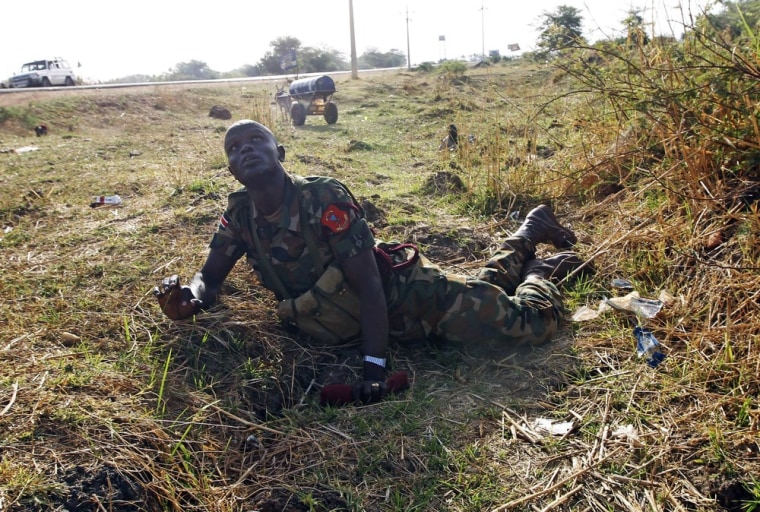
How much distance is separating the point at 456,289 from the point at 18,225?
10.6ft

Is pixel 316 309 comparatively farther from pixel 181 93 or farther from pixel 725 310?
pixel 181 93

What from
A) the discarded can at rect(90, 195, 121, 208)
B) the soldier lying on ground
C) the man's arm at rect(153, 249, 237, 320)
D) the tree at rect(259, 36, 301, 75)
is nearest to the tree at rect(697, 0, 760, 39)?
the soldier lying on ground

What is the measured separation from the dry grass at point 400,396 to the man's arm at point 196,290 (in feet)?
0.34

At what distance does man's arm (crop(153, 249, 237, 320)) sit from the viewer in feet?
8.43

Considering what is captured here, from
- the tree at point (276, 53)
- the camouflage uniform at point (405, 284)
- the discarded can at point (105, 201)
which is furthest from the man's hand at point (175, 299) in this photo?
the tree at point (276, 53)

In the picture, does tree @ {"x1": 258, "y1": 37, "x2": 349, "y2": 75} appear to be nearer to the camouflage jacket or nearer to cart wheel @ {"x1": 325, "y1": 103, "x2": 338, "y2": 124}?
cart wheel @ {"x1": 325, "y1": 103, "x2": 338, "y2": 124}

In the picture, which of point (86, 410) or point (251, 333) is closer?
point (86, 410)

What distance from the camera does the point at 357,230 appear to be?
8.29ft

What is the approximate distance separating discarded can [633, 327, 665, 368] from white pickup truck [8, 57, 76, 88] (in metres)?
23.1

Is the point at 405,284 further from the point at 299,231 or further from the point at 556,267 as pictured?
the point at 556,267

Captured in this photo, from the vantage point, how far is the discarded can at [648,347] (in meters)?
2.44

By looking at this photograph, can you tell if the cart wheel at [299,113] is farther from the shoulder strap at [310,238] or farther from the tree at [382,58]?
the tree at [382,58]

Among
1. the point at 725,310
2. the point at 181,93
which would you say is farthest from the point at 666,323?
the point at 181,93

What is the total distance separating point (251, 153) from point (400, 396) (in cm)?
120
